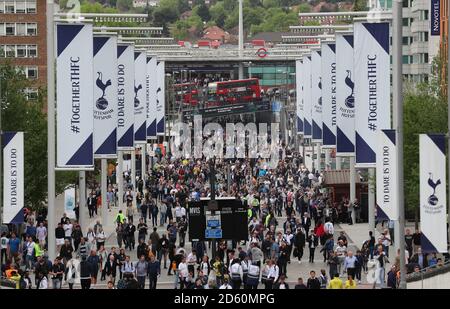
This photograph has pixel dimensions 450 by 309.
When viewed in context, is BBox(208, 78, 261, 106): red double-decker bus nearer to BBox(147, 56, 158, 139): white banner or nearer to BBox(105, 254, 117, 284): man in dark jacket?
BBox(147, 56, 158, 139): white banner

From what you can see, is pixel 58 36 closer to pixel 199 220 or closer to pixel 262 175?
pixel 199 220

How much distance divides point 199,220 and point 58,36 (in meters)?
10.5

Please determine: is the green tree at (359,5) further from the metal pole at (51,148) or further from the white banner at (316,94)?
the metal pole at (51,148)

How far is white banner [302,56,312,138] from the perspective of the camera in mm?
74681

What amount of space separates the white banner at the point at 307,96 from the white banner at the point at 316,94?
17.0 ft

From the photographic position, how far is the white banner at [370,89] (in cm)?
4131

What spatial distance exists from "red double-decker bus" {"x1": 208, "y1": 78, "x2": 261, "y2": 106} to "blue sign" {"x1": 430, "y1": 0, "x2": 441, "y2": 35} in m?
78.1

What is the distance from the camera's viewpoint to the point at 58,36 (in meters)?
38.6

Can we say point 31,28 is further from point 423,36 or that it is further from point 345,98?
point 345,98

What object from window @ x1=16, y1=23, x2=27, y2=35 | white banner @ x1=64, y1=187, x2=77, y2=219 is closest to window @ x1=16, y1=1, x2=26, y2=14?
window @ x1=16, y1=23, x2=27, y2=35

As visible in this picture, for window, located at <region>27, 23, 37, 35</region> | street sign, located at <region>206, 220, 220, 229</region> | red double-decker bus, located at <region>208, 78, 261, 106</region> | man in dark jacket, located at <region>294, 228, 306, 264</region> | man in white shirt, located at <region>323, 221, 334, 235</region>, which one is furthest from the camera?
red double-decker bus, located at <region>208, 78, 261, 106</region>

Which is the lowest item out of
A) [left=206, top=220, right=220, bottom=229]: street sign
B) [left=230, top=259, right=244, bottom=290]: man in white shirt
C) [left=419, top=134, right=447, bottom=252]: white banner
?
[left=230, top=259, right=244, bottom=290]: man in white shirt

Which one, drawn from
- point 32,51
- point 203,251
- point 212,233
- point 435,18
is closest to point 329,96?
point 212,233
